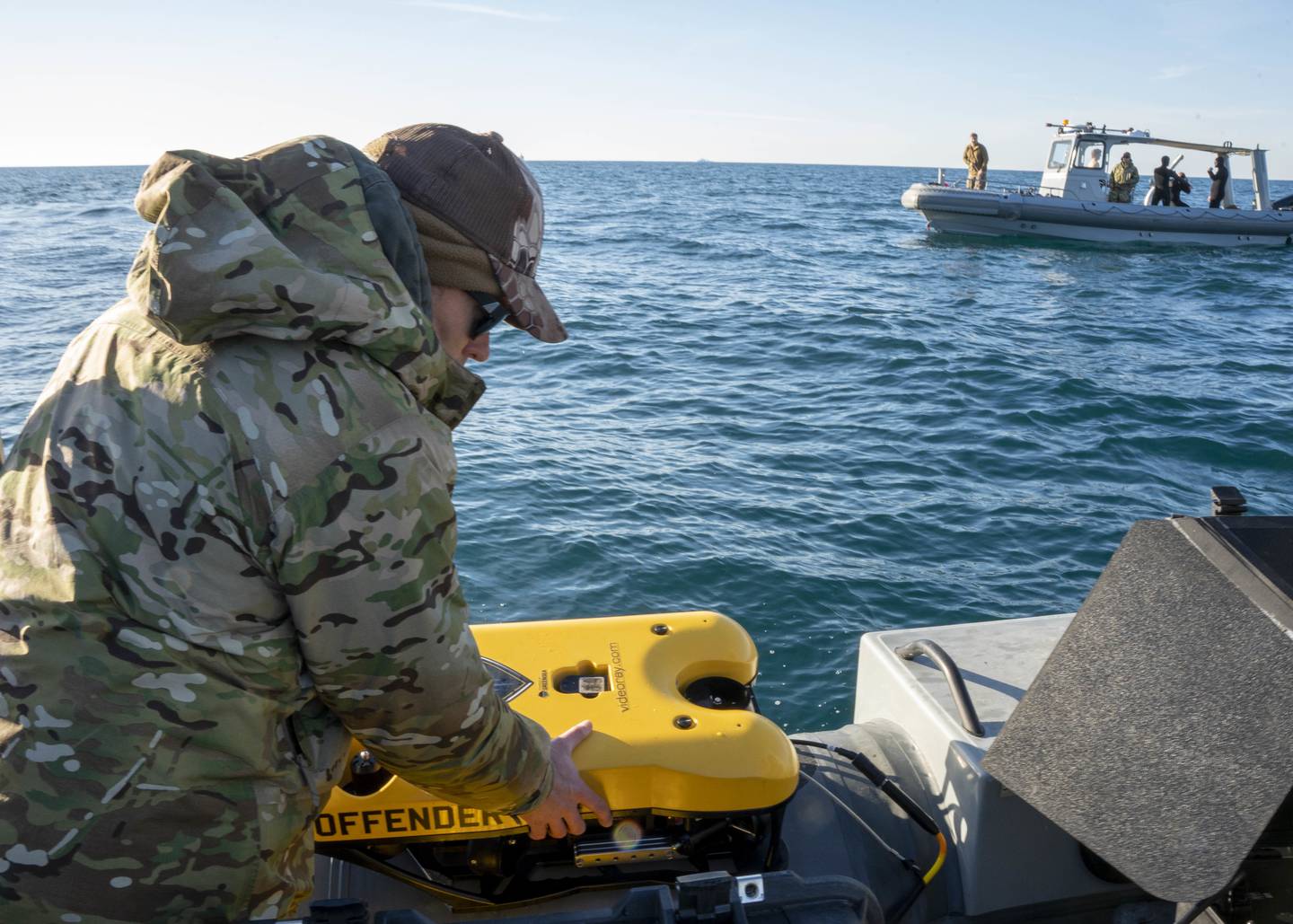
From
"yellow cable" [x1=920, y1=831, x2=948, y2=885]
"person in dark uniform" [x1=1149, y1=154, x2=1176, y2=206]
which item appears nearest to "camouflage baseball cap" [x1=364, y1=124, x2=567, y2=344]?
"yellow cable" [x1=920, y1=831, x2=948, y2=885]

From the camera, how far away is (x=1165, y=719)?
157 centimetres

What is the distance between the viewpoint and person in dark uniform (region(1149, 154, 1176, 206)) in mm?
25530

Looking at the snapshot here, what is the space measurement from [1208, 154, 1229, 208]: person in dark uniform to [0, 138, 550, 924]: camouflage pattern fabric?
28.6 meters

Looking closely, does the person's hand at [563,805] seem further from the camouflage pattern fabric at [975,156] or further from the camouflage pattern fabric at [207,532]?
the camouflage pattern fabric at [975,156]

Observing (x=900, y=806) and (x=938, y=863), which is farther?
(x=900, y=806)

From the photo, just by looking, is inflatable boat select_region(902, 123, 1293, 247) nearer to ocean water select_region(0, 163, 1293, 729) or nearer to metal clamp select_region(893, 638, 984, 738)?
ocean water select_region(0, 163, 1293, 729)

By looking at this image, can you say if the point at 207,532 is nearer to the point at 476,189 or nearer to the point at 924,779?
the point at 476,189

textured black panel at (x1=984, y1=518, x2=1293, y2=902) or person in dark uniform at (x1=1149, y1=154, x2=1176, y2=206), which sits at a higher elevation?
person in dark uniform at (x1=1149, y1=154, x2=1176, y2=206)

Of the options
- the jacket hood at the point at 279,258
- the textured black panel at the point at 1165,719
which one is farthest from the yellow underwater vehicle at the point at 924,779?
the jacket hood at the point at 279,258

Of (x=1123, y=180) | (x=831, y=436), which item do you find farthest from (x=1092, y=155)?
(x=831, y=436)

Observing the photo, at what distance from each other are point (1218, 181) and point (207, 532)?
29.3 metres

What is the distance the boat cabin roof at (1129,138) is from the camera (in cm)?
2417

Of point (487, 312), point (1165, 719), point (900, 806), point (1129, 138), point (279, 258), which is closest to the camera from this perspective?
point (279, 258)

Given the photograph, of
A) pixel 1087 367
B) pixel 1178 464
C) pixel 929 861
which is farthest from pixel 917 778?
pixel 1087 367
